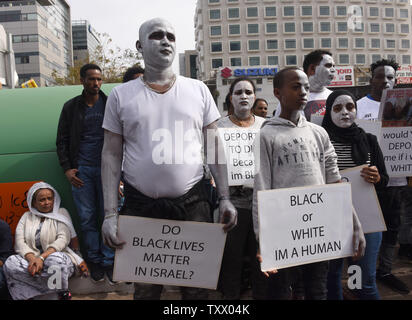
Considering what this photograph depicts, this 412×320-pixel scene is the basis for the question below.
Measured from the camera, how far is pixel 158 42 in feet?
6.91

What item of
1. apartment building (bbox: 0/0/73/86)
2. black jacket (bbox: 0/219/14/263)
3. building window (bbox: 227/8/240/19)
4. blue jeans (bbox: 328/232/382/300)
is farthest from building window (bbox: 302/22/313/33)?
black jacket (bbox: 0/219/14/263)

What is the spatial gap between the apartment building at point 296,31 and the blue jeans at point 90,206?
58.5 m

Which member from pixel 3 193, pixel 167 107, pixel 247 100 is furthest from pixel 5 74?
pixel 167 107

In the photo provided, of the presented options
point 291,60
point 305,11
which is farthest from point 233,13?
point 305,11

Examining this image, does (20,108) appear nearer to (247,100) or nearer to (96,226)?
(96,226)

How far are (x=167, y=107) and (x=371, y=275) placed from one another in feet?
6.25

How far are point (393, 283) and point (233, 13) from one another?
215 feet

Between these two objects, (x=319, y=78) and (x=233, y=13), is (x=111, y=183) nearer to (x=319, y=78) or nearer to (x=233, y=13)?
(x=319, y=78)

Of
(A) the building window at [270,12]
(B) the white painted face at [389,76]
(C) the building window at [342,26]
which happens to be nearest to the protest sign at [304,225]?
(B) the white painted face at [389,76]

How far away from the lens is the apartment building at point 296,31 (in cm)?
6338

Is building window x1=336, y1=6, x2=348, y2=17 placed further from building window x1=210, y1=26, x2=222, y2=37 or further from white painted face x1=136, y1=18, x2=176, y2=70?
white painted face x1=136, y1=18, x2=176, y2=70

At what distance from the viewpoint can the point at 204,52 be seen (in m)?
62.9

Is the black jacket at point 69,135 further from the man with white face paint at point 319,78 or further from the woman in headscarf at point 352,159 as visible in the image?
the woman in headscarf at point 352,159

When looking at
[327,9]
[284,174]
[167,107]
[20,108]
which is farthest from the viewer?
[327,9]
